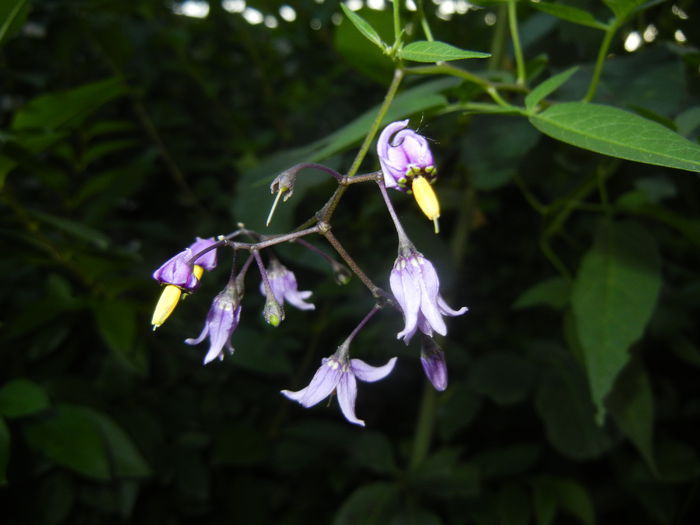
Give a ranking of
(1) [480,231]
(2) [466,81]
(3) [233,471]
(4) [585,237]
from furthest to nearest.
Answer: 1. (1) [480,231]
2. (4) [585,237]
3. (3) [233,471]
4. (2) [466,81]

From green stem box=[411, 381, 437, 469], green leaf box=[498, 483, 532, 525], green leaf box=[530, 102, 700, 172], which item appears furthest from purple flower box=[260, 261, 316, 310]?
green leaf box=[498, 483, 532, 525]

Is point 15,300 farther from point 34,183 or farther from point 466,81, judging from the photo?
point 466,81

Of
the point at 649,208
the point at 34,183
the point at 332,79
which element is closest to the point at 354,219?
the point at 332,79

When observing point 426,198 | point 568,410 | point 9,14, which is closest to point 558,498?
point 568,410

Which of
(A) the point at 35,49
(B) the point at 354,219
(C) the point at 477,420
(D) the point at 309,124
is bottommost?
(C) the point at 477,420

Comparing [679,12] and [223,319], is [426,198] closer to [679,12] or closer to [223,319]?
[223,319]
